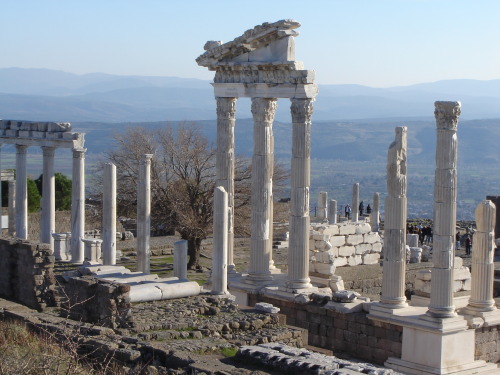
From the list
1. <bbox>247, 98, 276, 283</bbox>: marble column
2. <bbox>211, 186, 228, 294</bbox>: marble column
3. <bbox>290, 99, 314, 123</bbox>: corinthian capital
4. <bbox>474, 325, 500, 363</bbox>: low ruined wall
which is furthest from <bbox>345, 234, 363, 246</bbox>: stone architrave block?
<bbox>474, 325, 500, 363</bbox>: low ruined wall

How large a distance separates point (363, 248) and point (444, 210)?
1193cm

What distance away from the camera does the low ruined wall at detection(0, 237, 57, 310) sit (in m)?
26.3

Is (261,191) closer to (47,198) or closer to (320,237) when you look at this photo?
(320,237)

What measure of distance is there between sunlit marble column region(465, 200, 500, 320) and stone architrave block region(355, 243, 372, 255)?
10399 millimetres

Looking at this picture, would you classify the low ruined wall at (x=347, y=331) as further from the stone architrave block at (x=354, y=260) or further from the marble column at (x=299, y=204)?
the stone architrave block at (x=354, y=260)

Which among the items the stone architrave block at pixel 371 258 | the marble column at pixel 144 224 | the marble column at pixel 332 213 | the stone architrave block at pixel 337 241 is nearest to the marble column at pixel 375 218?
the marble column at pixel 332 213

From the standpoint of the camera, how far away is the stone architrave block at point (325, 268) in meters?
30.8

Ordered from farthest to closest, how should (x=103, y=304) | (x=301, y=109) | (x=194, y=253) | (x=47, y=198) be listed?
(x=194, y=253) → (x=47, y=198) → (x=301, y=109) → (x=103, y=304)

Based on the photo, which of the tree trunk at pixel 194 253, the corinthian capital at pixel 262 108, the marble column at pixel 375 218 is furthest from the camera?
the marble column at pixel 375 218

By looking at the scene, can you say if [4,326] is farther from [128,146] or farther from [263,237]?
[128,146]

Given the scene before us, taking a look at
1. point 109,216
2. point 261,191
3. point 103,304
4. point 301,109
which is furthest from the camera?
point 109,216

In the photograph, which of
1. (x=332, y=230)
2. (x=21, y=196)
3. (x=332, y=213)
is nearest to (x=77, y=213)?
(x=21, y=196)

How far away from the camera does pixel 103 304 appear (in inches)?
909

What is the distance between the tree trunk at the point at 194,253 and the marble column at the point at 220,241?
14455 mm
